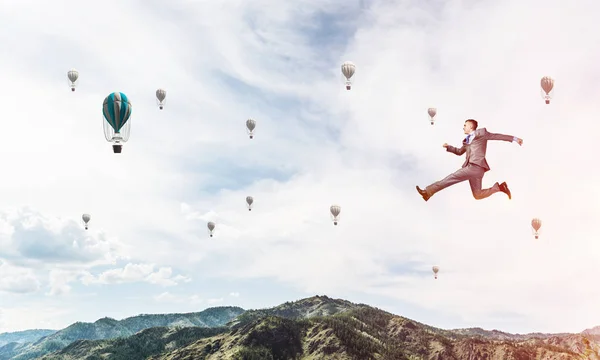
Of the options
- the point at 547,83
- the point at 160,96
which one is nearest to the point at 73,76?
the point at 160,96

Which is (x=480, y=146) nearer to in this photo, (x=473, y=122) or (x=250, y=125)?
(x=473, y=122)

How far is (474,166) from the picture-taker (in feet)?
70.9

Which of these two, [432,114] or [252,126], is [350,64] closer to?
[432,114]

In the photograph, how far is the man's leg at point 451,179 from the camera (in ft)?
71.3

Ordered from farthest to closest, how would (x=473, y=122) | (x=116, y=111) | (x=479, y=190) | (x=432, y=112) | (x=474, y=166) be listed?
(x=432, y=112)
(x=116, y=111)
(x=479, y=190)
(x=473, y=122)
(x=474, y=166)

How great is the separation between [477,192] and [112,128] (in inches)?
2714

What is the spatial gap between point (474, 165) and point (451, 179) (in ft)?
3.71

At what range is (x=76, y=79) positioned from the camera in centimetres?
14650

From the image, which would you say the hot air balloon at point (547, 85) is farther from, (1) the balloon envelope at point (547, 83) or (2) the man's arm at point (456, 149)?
(2) the man's arm at point (456, 149)

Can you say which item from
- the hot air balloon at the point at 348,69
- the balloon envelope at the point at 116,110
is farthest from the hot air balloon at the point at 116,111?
the hot air balloon at the point at 348,69

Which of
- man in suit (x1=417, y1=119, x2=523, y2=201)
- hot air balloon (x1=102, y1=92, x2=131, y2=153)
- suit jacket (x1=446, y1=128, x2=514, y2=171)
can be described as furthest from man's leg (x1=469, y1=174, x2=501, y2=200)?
hot air balloon (x1=102, y1=92, x2=131, y2=153)

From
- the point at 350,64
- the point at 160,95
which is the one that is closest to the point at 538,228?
the point at 350,64

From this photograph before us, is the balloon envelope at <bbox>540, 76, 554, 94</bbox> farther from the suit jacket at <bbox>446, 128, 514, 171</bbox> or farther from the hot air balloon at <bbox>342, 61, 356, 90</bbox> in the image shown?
the suit jacket at <bbox>446, 128, 514, 171</bbox>

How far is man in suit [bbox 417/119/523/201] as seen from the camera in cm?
2155
